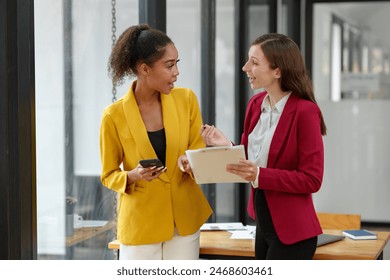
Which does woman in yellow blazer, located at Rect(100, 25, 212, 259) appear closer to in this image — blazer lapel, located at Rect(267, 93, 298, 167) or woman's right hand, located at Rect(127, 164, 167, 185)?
woman's right hand, located at Rect(127, 164, 167, 185)

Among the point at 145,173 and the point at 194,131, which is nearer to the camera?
the point at 145,173

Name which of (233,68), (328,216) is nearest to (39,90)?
(328,216)

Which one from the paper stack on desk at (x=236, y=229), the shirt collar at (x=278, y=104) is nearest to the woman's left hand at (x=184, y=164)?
the shirt collar at (x=278, y=104)

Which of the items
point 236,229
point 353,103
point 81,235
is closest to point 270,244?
point 236,229

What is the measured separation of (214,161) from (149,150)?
10.7 inches

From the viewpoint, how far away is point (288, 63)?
8.48 feet

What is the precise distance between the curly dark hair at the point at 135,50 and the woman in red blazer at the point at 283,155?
1.15 feet

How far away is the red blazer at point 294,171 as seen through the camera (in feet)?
8.27

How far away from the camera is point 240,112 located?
6141 millimetres

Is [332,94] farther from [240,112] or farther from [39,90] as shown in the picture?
[39,90]

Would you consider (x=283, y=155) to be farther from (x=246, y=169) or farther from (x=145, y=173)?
(x=145, y=173)

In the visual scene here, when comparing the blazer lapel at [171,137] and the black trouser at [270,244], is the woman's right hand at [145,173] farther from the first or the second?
the black trouser at [270,244]

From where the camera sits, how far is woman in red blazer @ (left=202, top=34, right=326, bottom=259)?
2525mm
